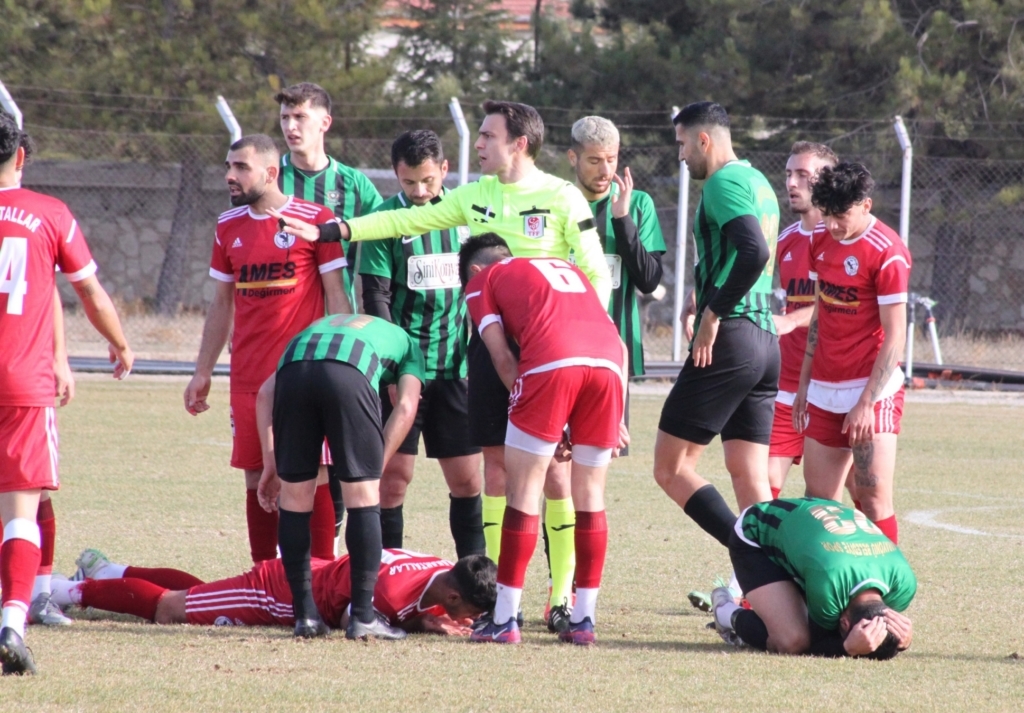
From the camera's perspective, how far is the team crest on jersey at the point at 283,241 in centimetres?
586

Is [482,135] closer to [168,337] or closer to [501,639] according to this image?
[501,639]

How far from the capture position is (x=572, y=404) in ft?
16.0

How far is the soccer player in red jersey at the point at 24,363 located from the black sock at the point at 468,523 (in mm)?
2057

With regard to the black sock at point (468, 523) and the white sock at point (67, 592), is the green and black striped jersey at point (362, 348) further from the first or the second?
the white sock at point (67, 592)

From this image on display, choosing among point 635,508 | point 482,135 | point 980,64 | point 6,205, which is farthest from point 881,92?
point 6,205

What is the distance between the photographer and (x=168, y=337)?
19031 millimetres

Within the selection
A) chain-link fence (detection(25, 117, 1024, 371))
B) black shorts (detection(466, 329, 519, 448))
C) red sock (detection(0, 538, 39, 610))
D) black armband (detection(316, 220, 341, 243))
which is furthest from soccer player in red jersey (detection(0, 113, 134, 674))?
chain-link fence (detection(25, 117, 1024, 371))

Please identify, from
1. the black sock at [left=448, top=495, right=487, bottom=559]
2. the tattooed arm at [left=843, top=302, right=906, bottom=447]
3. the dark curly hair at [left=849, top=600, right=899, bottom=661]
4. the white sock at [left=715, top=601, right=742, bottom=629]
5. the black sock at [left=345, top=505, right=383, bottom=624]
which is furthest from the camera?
the black sock at [left=448, top=495, right=487, bottom=559]

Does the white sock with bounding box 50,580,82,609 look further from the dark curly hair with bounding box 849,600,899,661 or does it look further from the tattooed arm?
the tattooed arm

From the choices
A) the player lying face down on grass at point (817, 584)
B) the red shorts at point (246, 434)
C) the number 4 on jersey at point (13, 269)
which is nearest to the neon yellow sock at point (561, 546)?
the player lying face down on grass at point (817, 584)

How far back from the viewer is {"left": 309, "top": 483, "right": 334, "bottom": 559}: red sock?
5852 mm

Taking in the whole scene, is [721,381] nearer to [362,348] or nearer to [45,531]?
[362,348]

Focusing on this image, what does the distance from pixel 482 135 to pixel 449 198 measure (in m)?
0.31

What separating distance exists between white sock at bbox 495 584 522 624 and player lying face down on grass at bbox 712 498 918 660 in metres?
0.84
